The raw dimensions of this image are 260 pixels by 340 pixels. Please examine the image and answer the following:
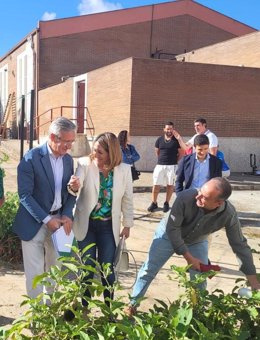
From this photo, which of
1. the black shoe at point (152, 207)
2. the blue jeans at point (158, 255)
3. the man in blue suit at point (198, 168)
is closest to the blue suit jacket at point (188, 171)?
the man in blue suit at point (198, 168)

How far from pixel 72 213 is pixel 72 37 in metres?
23.3

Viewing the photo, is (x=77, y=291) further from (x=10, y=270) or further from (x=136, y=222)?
(x=136, y=222)

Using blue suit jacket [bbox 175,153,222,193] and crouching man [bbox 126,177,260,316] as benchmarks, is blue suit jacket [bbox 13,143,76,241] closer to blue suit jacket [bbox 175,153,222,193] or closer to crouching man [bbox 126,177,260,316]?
crouching man [bbox 126,177,260,316]

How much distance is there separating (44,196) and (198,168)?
259 centimetres

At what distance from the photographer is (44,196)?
3145 millimetres

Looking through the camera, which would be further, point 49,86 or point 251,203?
point 49,86

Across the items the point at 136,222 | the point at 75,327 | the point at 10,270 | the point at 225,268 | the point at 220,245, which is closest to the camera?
the point at 75,327

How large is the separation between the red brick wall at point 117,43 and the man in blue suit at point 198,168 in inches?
821

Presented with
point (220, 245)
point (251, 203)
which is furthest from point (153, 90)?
point (220, 245)

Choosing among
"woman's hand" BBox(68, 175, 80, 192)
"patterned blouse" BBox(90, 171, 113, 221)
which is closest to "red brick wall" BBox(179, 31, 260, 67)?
"patterned blouse" BBox(90, 171, 113, 221)

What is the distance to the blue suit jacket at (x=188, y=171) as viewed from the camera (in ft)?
17.3

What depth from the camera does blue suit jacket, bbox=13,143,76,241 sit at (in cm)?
306

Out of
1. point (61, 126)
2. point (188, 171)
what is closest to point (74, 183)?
point (61, 126)

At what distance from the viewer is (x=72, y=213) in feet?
10.8
